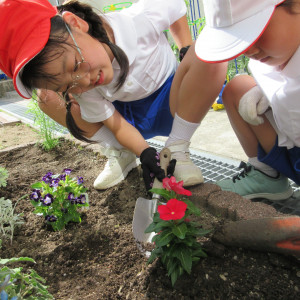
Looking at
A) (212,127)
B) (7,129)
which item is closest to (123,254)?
(212,127)

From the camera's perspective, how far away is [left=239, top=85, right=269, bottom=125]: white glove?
5.00 feet

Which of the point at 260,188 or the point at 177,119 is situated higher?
the point at 177,119

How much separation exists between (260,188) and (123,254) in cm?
83

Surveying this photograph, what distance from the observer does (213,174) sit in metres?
2.12

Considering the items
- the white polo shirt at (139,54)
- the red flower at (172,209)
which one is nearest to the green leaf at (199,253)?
the red flower at (172,209)

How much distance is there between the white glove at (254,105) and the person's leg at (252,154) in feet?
0.26

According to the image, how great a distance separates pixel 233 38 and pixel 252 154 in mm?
871

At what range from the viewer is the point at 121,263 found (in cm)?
136

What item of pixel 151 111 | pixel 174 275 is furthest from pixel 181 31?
pixel 174 275

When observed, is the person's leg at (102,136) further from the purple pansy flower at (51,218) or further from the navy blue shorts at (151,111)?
the purple pansy flower at (51,218)

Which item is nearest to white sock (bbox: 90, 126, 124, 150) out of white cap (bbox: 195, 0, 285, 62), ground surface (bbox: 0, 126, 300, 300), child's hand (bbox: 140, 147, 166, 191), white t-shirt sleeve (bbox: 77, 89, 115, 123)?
white t-shirt sleeve (bbox: 77, 89, 115, 123)

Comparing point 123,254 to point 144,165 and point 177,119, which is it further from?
point 177,119

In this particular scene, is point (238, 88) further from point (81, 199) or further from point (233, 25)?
point (81, 199)

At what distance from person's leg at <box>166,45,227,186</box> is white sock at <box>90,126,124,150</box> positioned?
0.52 metres
